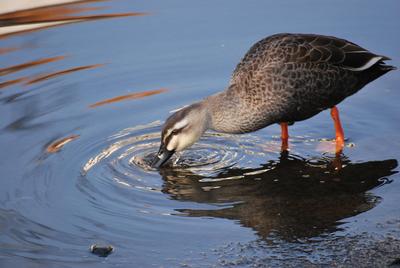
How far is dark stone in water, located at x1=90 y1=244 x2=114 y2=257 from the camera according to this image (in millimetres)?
6363

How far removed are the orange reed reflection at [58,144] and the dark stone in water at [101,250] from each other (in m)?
2.23

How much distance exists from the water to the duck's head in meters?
0.19

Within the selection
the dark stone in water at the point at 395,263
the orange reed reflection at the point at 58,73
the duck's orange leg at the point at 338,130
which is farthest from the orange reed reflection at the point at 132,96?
the dark stone in water at the point at 395,263

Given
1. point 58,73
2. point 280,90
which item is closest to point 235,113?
Answer: point 280,90

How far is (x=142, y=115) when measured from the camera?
933 cm

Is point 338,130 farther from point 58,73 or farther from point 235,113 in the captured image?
point 58,73

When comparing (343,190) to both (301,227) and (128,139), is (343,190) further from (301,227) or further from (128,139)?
(128,139)

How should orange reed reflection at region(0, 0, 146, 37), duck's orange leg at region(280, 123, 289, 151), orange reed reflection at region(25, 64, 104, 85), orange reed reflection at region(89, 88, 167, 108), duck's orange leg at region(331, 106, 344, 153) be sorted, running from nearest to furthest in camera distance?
1. duck's orange leg at region(331, 106, 344, 153)
2. duck's orange leg at region(280, 123, 289, 151)
3. orange reed reflection at region(89, 88, 167, 108)
4. orange reed reflection at region(25, 64, 104, 85)
5. orange reed reflection at region(0, 0, 146, 37)

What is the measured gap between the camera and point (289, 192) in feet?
24.7

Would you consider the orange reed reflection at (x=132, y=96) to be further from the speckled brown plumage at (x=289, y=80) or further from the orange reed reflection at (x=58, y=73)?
the speckled brown plumage at (x=289, y=80)

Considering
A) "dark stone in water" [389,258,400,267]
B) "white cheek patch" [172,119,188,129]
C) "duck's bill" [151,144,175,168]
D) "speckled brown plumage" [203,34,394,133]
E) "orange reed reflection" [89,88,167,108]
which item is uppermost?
"speckled brown plumage" [203,34,394,133]

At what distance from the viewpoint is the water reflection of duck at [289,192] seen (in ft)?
22.6

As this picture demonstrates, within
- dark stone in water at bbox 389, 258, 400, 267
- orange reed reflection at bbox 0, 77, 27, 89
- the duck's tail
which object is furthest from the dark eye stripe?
dark stone in water at bbox 389, 258, 400, 267

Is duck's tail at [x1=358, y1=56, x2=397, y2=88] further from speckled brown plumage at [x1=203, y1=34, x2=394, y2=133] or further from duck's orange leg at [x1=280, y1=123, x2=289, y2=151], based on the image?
duck's orange leg at [x1=280, y1=123, x2=289, y2=151]
